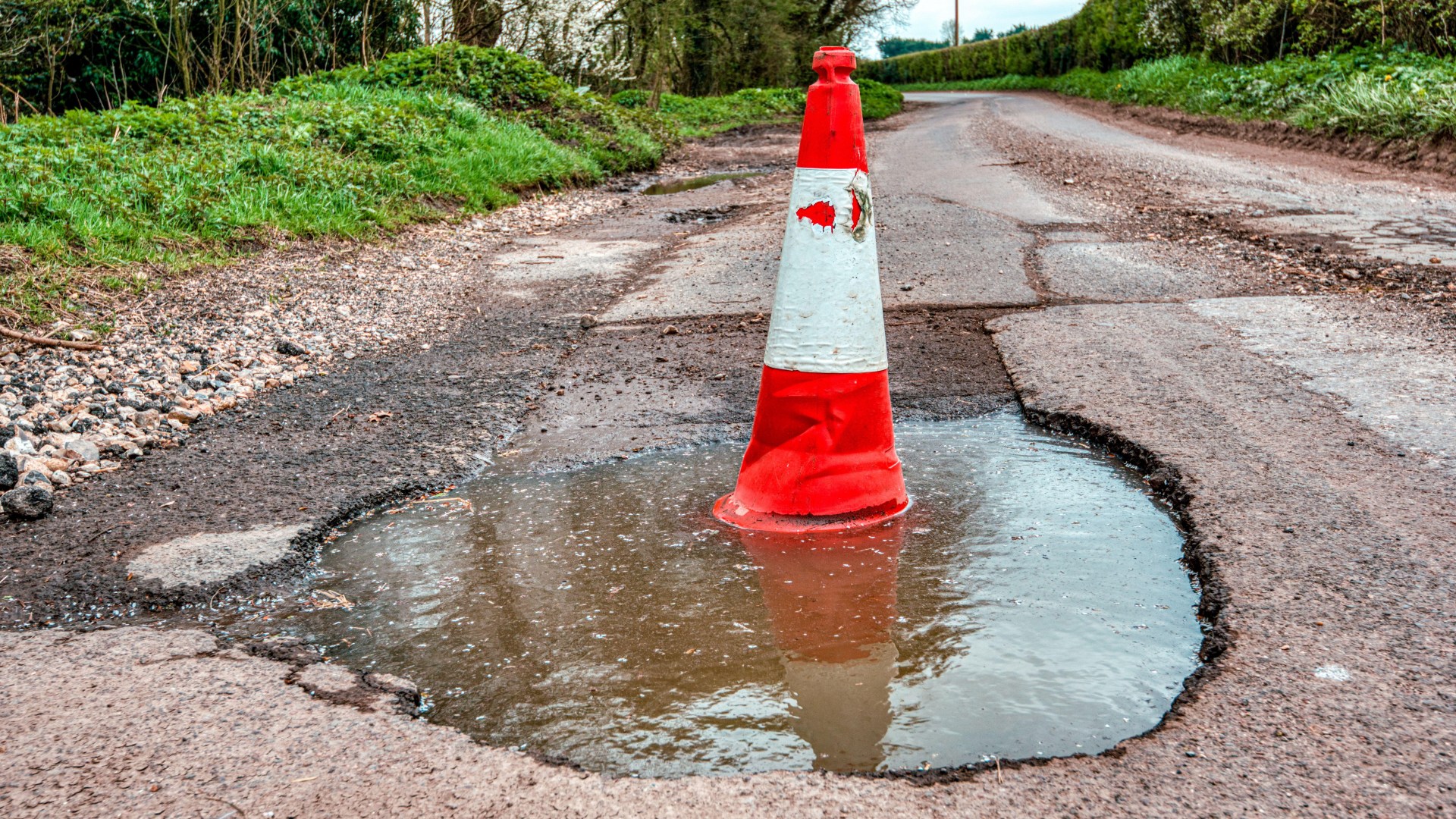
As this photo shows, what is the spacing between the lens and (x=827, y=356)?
9.67 feet

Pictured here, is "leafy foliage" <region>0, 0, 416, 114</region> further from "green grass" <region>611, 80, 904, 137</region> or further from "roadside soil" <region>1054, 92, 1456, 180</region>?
"roadside soil" <region>1054, 92, 1456, 180</region>

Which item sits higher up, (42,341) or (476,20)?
(476,20)

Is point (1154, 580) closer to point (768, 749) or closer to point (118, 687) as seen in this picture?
point (768, 749)

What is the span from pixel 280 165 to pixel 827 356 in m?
5.97

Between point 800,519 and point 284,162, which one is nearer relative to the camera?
point 800,519

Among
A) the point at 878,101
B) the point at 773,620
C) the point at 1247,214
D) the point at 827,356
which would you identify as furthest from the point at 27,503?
the point at 878,101

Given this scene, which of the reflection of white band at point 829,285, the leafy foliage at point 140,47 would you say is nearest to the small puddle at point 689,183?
the leafy foliage at point 140,47

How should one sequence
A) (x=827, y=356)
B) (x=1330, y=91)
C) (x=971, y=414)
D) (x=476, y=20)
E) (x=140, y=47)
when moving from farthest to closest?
(x=476, y=20) < (x=1330, y=91) < (x=140, y=47) < (x=971, y=414) < (x=827, y=356)

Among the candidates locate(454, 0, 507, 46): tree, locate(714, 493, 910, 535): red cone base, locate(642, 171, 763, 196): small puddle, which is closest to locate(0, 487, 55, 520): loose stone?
locate(714, 493, 910, 535): red cone base

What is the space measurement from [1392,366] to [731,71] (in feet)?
78.0

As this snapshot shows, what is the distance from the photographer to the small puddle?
11.2 metres

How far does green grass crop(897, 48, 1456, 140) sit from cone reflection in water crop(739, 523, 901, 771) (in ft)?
34.7

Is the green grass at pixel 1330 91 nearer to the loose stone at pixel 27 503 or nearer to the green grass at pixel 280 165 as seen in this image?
the green grass at pixel 280 165

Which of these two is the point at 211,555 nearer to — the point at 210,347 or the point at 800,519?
the point at 800,519
